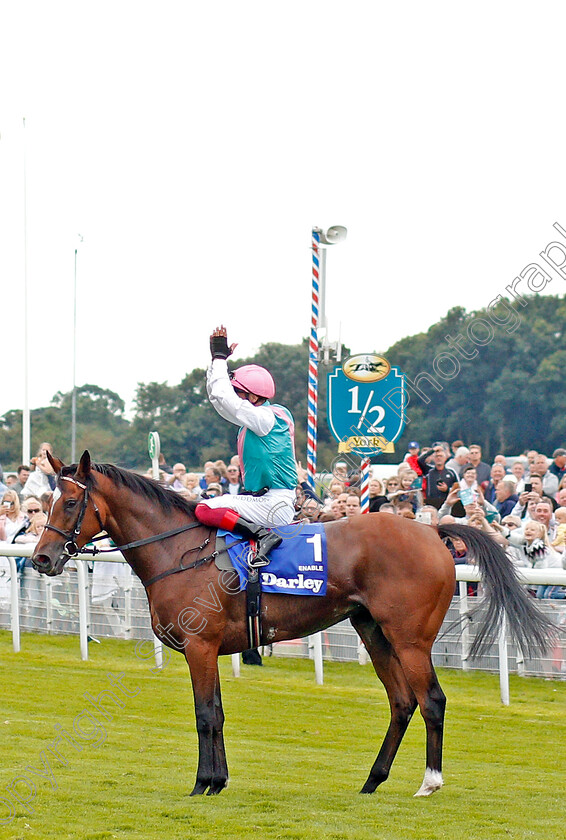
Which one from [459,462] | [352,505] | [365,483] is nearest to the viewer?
[365,483]

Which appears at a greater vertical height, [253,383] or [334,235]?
[334,235]

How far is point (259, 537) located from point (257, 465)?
38 cm

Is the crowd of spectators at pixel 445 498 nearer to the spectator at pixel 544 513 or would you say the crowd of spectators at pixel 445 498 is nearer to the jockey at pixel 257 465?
the spectator at pixel 544 513

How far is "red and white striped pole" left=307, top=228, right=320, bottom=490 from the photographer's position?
9359 millimetres

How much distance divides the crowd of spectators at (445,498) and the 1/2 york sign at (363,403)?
1.99 feet

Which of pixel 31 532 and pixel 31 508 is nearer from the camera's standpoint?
pixel 31 532

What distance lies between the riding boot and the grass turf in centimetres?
116

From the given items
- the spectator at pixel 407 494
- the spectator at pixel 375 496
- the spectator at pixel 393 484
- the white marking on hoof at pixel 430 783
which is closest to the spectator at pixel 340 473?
the spectator at pixel 393 484

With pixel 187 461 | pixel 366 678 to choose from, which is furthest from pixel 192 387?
pixel 366 678

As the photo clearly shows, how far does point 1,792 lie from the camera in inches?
208

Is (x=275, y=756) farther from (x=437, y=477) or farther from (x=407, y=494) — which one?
(x=437, y=477)

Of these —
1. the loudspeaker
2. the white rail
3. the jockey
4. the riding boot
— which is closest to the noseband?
the jockey

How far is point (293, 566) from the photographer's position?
18.5 feet

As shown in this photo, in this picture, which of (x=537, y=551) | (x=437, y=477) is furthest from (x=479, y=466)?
(x=537, y=551)
